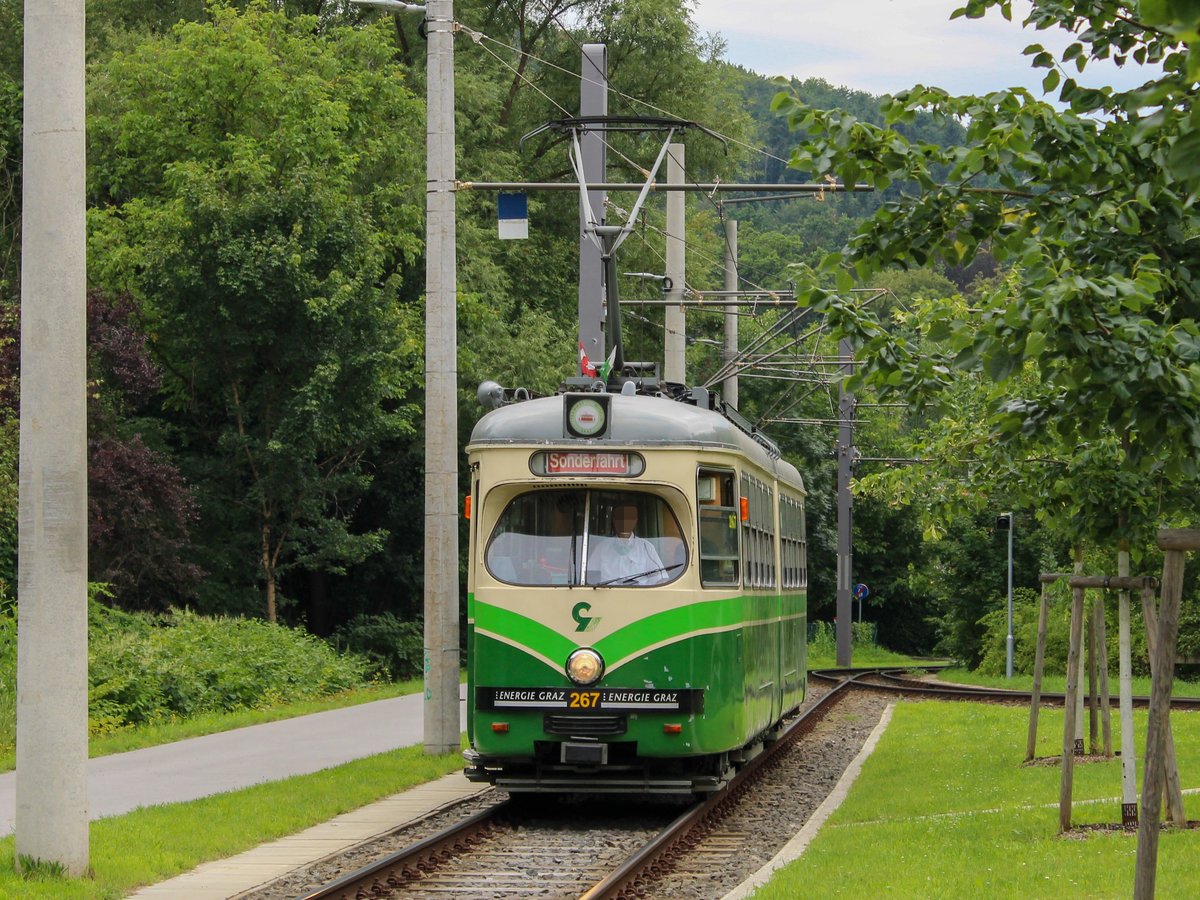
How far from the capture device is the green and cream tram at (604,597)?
44.3 ft

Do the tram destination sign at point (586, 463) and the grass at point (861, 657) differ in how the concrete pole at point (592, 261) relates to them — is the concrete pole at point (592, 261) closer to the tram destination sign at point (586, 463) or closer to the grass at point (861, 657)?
the tram destination sign at point (586, 463)

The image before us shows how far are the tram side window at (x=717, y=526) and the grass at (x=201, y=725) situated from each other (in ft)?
23.2

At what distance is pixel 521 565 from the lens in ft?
45.7

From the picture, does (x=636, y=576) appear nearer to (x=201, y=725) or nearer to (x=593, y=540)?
(x=593, y=540)

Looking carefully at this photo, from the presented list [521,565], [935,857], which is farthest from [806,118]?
[521,565]

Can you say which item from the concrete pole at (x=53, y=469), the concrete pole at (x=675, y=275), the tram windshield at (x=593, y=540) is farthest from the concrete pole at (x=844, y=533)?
the concrete pole at (x=53, y=469)

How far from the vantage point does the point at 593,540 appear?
1387cm

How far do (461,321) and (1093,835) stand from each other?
86.8ft

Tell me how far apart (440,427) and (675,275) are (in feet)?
32.4

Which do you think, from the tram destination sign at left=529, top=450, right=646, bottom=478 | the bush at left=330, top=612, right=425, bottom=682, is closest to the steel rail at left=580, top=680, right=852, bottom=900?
the tram destination sign at left=529, top=450, right=646, bottom=478

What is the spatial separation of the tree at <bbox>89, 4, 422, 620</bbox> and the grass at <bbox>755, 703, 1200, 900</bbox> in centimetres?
1678

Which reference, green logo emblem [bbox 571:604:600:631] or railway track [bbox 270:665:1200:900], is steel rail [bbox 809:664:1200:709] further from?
green logo emblem [bbox 571:604:600:631]

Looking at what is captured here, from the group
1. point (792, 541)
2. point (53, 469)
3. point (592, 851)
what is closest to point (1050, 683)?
point (792, 541)

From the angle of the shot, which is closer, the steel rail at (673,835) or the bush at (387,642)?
the steel rail at (673,835)
